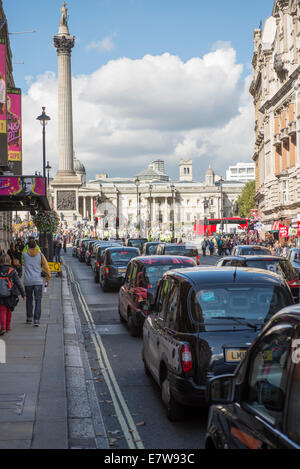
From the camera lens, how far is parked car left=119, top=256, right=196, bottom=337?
42.7 ft

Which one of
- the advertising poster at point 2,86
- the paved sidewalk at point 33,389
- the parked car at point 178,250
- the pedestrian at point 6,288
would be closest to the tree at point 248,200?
the parked car at point 178,250

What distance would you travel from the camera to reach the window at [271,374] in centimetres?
332

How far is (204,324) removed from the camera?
6.95m

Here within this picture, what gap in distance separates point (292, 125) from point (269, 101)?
10387 millimetres

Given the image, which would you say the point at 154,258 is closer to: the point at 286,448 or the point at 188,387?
the point at 188,387

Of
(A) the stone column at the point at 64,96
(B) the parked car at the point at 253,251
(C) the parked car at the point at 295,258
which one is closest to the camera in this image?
(B) the parked car at the point at 253,251

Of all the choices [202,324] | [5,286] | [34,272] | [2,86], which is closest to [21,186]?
[34,272]

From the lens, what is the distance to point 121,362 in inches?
420

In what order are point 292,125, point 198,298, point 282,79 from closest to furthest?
point 198,298, point 292,125, point 282,79

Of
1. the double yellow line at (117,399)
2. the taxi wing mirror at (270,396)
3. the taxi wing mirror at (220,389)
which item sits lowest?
the double yellow line at (117,399)

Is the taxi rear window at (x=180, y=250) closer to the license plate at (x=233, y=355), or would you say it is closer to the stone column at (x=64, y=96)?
the license plate at (x=233, y=355)

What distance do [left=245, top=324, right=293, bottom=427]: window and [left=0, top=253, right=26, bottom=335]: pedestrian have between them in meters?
8.81

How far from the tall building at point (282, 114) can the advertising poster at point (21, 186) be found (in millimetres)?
27955

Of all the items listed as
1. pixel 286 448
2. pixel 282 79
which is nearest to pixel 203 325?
pixel 286 448
